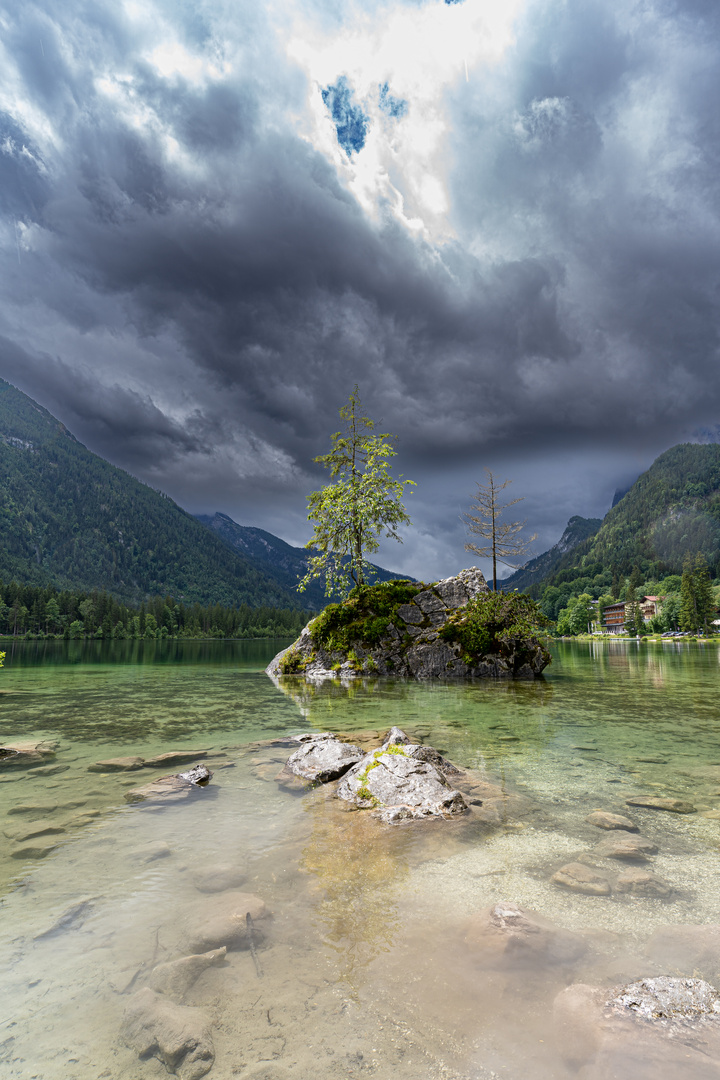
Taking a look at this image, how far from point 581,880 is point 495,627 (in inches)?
1101

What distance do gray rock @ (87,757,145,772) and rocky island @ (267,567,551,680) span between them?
22282mm

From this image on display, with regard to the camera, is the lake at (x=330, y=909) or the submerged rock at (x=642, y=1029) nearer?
the submerged rock at (x=642, y=1029)

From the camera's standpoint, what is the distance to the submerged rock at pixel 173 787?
8297mm

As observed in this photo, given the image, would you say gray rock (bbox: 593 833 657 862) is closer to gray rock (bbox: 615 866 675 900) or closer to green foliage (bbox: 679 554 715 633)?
gray rock (bbox: 615 866 675 900)

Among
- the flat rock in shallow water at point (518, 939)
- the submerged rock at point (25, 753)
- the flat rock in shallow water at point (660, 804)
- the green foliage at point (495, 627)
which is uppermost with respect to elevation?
the green foliage at point (495, 627)

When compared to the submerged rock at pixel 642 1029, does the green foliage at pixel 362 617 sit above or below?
above

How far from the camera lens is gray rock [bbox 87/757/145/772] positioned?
10.1 meters

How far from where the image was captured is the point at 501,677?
1228 inches

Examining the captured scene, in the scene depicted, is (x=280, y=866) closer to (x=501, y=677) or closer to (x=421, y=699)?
(x=421, y=699)

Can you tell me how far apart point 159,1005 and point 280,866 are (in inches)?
92.8

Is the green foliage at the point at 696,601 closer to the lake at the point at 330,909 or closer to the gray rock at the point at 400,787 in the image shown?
the lake at the point at 330,909

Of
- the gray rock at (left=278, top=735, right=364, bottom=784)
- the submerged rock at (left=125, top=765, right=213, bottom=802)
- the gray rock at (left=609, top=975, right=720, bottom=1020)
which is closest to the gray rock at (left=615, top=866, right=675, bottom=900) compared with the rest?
the gray rock at (left=609, top=975, right=720, bottom=1020)

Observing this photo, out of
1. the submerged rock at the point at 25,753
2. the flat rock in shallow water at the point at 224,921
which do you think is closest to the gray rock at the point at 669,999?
the flat rock in shallow water at the point at 224,921

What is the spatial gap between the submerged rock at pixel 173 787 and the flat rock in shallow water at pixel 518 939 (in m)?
5.71
